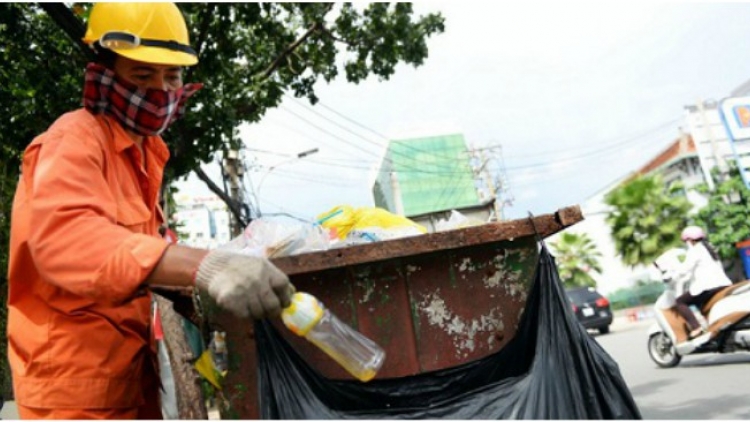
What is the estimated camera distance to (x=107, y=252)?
127 cm

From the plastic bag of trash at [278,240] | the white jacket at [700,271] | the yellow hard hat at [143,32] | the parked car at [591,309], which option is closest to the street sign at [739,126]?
the parked car at [591,309]

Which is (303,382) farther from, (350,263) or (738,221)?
(738,221)

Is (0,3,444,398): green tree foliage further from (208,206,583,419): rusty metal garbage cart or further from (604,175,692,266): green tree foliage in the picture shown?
(604,175,692,266): green tree foliage

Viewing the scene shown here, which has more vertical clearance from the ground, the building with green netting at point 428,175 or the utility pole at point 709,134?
the building with green netting at point 428,175

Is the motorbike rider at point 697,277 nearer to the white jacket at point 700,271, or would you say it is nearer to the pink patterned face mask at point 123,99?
the white jacket at point 700,271

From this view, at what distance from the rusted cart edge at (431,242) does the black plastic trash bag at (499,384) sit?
14 centimetres

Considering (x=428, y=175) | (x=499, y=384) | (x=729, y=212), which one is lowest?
(x=499, y=384)

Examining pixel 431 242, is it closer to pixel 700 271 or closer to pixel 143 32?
pixel 143 32

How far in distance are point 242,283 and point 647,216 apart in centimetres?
2905

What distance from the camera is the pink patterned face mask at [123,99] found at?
170 centimetres

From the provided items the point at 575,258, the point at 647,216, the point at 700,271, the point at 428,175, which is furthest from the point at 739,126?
the point at 428,175

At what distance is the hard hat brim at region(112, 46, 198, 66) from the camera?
1.66 m

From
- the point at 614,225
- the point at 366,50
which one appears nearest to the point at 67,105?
the point at 366,50

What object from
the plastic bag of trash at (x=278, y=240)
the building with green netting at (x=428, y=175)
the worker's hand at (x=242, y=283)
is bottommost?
the worker's hand at (x=242, y=283)
